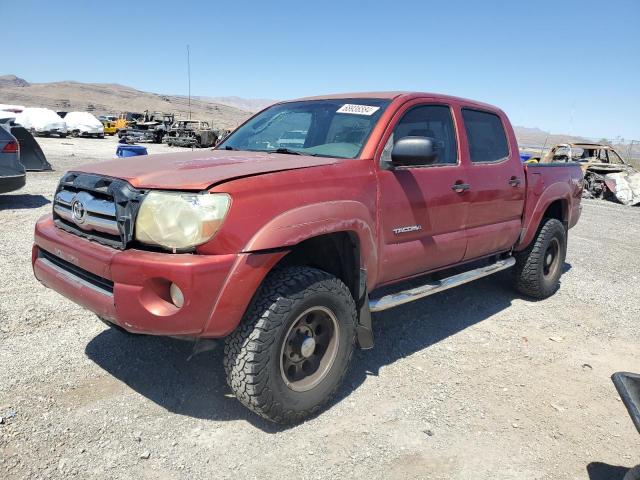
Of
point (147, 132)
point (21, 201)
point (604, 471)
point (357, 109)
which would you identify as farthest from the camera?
point (147, 132)

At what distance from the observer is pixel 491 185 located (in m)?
4.16

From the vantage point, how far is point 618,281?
6238mm

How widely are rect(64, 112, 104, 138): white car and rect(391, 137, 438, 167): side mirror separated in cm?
3657

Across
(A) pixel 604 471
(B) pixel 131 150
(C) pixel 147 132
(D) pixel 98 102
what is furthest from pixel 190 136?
(D) pixel 98 102

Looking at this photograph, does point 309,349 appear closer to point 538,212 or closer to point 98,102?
point 538,212

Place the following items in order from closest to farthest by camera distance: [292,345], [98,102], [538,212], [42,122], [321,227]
→ [321,227] < [292,345] < [538,212] < [42,122] < [98,102]

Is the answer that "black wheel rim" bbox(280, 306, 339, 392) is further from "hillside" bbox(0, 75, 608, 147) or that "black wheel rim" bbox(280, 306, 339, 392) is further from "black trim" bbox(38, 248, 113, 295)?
"hillside" bbox(0, 75, 608, 147)

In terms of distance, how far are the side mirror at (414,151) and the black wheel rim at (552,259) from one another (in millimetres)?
2996

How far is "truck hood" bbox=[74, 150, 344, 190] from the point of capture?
96.3 inches

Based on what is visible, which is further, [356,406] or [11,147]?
[11,147]

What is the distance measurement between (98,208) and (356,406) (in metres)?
1.89

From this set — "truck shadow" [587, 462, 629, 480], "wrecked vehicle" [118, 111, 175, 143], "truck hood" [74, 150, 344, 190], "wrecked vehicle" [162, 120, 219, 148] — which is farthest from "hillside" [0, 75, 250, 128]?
"truck shadow" [587, 462, 629, 480]

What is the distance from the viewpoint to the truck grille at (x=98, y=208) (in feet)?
8.02

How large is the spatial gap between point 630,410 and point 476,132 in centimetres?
276
